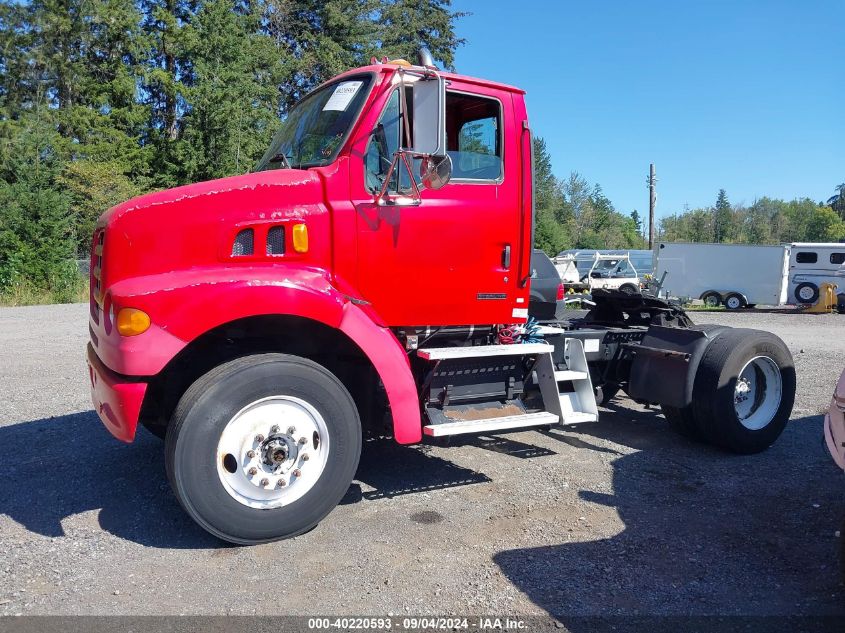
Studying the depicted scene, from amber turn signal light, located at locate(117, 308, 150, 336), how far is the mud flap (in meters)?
4.21

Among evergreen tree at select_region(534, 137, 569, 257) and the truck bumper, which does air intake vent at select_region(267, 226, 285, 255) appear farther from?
evergreen tree at select_region(534, 137, 569, 257)

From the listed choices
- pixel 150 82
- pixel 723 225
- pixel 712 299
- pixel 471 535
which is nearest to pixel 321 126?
pixel 471 535

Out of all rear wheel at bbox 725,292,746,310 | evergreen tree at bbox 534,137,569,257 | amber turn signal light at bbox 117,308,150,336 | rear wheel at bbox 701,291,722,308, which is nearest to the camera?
amber turn signal light at bbox 117,308,150,336

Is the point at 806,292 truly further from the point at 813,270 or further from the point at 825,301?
the point at 825,301

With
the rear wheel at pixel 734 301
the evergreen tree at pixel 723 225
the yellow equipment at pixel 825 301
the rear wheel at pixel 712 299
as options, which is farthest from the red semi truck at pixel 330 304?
the evergreen tree at pixel 723 225

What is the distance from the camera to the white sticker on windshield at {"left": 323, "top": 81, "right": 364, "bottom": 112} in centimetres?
462

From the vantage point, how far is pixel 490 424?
185 inches

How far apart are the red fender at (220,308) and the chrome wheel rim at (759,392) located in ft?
11.4

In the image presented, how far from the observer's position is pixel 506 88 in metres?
5.06

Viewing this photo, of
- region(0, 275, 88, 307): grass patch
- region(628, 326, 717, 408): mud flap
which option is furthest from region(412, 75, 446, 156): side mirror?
region(0, 275, 88, 307): grass patch

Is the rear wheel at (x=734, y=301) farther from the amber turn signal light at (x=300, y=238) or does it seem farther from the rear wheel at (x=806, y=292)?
the amber turn signal light at (x=300, y=238)

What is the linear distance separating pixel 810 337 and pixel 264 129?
2818cm

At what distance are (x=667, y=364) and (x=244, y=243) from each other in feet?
12.4

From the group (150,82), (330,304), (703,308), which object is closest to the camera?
(330,304)
